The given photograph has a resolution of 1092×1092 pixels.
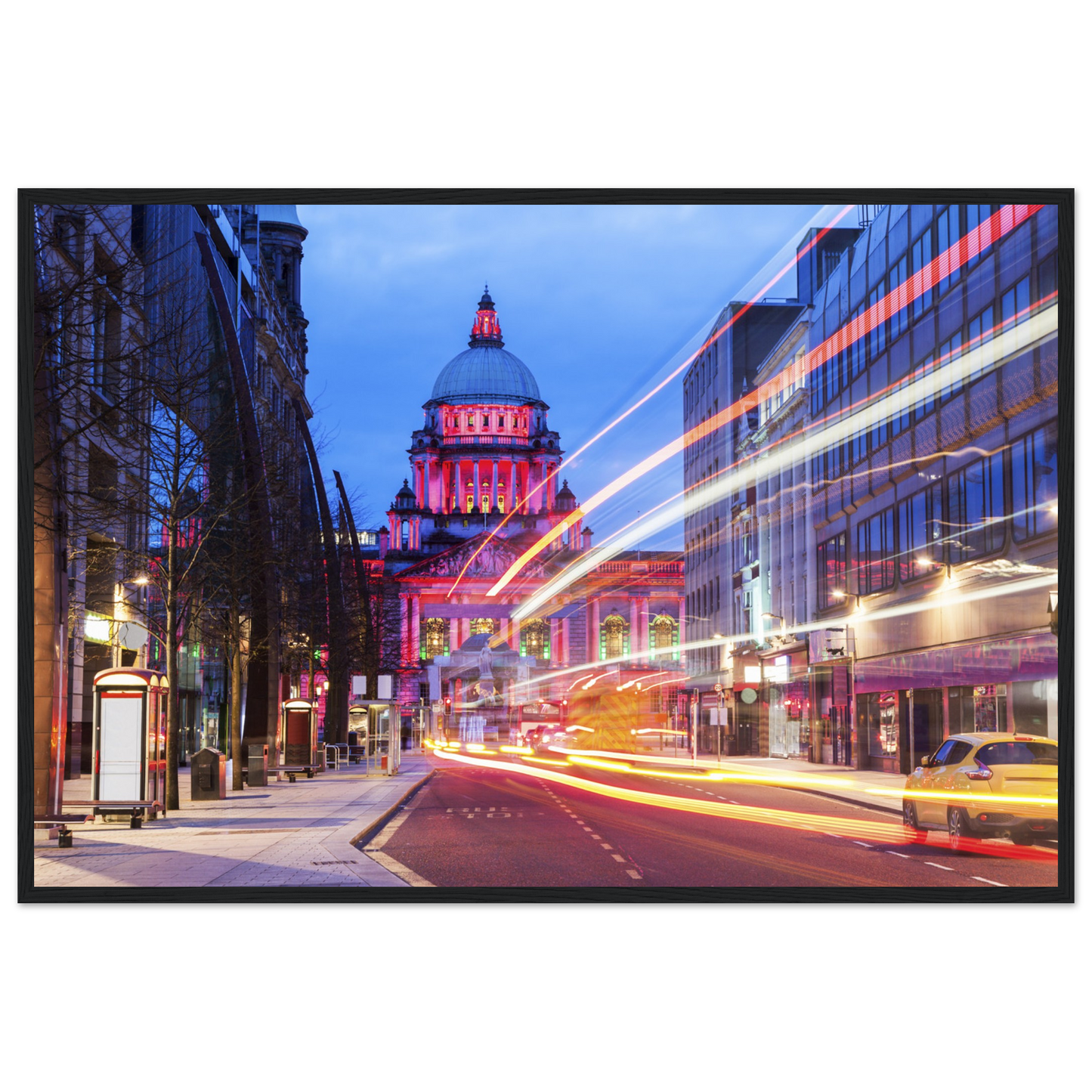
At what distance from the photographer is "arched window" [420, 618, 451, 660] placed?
113219 millimetres

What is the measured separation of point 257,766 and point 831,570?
21.3 m

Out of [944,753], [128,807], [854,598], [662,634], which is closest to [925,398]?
[944,753]

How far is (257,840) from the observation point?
19.8 metres

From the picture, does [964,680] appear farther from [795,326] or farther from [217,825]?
[795,326]

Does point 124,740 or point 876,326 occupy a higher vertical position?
point 876,326

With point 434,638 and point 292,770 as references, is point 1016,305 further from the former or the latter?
point 434,638

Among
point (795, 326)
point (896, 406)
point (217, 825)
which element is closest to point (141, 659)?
point (217, 825)

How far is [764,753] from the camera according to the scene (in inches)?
2426

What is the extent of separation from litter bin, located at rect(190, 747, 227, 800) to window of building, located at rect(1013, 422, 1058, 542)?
16.1m

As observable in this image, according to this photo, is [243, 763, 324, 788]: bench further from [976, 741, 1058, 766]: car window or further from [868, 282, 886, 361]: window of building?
[976, 741, 1058, 766]: car window

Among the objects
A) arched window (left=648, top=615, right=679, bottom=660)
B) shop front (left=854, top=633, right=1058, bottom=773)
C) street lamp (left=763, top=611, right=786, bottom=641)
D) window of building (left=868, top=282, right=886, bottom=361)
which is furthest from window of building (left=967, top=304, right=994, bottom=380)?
arched window (left=648, top=615, right=679, bottom=660)

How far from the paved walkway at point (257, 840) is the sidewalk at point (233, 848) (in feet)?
0.06

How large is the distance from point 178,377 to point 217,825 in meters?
6.80

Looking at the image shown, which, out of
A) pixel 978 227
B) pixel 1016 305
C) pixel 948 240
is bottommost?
pixel 1016 305
